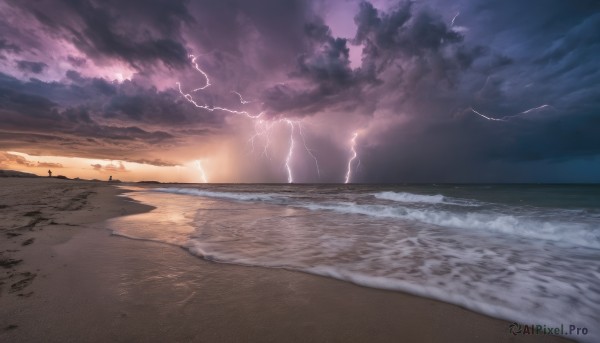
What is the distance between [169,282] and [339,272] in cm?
191

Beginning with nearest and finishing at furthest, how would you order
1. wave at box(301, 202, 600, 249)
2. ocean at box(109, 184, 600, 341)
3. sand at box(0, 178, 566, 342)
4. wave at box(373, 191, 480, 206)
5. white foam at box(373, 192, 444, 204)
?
1. sand at box(0, 178, 566, 342)
2. ocean at box(109, 184, 600, 341)
3. wave at box(301, 202, 600, 249)
4. wave at box(373, 191, 480, 206)
5. white foam at box(373, 192, 444, 204)

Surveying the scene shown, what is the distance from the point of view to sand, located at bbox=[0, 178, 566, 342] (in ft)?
6.55

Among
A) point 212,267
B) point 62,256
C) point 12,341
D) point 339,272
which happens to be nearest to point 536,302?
point 339,272

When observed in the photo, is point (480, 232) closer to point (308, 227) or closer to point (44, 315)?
point (308, 227)

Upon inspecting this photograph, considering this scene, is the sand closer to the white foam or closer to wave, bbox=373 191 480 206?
wave, bbox=373 191 480 206

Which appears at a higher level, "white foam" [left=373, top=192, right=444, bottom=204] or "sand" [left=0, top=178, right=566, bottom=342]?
"white foam" [left=373, top=192, right=444, bottom=204]

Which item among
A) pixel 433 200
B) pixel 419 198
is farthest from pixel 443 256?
pixel 419 198

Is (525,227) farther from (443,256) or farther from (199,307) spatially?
(199,307)

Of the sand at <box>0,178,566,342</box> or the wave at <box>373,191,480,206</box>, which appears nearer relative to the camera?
the sand at <box>0,178,566,342</box>

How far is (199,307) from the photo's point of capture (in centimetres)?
237

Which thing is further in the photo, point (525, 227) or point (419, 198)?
point (419, 198)

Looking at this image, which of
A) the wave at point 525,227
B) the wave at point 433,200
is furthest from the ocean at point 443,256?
the wave at point 433,200

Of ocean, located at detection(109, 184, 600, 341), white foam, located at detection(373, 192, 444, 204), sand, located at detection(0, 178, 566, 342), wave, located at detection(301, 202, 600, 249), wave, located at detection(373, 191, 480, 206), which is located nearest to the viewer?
sand, located at detection(0, 178, 566, 342)

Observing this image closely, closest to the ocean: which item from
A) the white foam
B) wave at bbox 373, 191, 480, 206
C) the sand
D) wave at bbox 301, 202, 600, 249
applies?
wave at bbox 301, 202, 600, 249
